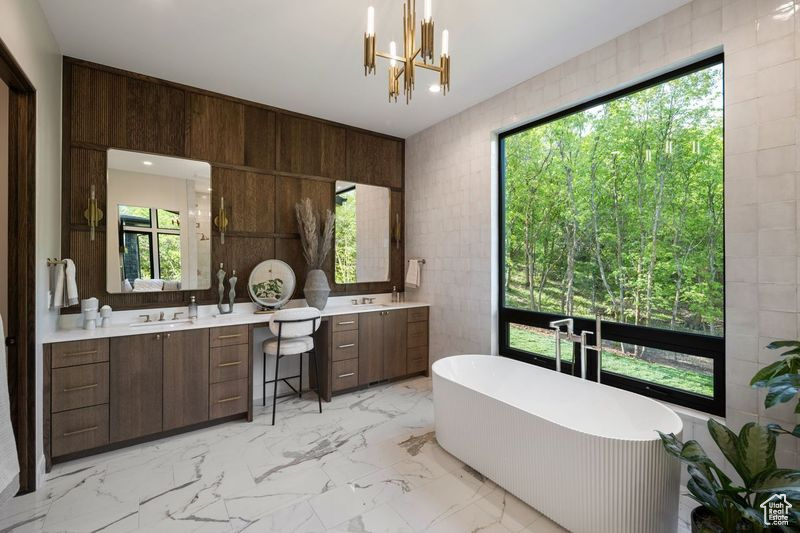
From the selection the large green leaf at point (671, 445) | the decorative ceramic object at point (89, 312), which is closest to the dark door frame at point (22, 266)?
the decorative ceramic object at point (89, 312)

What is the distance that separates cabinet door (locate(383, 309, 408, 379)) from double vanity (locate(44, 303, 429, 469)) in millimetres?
548

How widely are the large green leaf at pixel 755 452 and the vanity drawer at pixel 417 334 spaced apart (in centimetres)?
290

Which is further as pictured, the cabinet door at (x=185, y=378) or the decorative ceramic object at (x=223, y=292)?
the decorative ceramic object at (x=223, y=292)

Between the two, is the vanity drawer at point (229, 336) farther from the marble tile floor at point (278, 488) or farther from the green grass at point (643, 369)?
the green grass at point (643, 369)

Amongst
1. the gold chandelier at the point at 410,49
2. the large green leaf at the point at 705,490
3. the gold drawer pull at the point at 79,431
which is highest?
the gold chandelier at the point at 410,49

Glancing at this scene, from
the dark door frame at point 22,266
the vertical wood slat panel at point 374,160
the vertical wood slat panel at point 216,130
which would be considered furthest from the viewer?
the vertical wood slat panel at point 374,160

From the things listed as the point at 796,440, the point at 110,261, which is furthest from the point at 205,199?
the point at 796,440

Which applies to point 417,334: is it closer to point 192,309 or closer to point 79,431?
point 192,309

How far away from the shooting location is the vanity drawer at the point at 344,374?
358 cm

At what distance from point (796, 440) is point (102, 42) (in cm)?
481

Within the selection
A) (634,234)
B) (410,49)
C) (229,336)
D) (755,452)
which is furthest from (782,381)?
(229,336)

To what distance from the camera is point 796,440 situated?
1.82 m

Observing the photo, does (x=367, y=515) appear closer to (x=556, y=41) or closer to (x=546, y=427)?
(x=546, y=427)

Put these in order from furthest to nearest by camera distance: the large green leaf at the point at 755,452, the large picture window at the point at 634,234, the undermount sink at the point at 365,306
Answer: the undermount sink at the point at 365,306 → the large picture window at the point at 634,234 → the large green leaf at the point at 755,452
